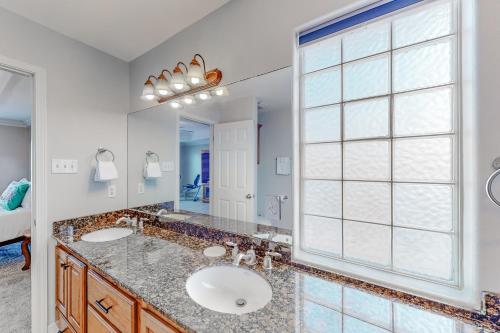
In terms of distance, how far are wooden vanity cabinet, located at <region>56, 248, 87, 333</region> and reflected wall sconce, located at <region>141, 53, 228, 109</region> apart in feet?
4.19

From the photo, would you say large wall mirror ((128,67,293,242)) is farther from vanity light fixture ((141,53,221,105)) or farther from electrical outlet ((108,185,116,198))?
electrical outlet ((108,185,116,198))

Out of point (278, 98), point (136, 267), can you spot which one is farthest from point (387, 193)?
point (136, 267)

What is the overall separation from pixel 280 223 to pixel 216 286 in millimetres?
463

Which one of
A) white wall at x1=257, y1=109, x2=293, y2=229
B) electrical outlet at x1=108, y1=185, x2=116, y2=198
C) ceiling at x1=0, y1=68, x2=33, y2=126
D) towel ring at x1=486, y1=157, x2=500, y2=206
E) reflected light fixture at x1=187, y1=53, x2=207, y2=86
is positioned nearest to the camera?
towel ring at x1=486, y1=157, x2=500, y2=206

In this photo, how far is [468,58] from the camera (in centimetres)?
81

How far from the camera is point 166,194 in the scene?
201 centimetres

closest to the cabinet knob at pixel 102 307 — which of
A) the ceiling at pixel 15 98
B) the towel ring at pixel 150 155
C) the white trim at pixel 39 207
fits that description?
the white trim at pixel 39 207

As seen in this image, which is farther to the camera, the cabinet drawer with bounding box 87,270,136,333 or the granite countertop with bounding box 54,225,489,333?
the cabinet drawer with bounding box 87,270,136,333

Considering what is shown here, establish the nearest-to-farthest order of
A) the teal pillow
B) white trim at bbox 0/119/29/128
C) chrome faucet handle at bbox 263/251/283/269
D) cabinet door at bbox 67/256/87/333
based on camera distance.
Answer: chrome faucet handle at bbox 263/251/283/269 < cabinet door at bbox 67/256/87/333 < the teal pillow < white trim at bbox 0/119/29/128

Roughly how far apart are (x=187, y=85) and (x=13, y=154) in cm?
573

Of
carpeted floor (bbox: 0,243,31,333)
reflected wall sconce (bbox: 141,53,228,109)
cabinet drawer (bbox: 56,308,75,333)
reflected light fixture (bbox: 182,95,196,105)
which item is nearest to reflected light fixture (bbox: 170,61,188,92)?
reflected wall sconce (bbox: 141,53,228,109)

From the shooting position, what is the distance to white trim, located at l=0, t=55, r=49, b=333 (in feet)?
5.43

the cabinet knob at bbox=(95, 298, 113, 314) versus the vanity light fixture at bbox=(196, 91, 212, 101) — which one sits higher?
the vanity light fixture at bbox=(196, 91, 212, 101)

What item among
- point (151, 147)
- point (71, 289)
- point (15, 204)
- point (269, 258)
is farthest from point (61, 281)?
point (15, 204)
